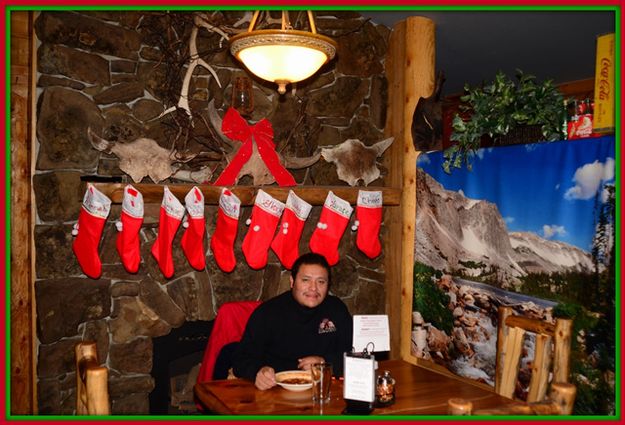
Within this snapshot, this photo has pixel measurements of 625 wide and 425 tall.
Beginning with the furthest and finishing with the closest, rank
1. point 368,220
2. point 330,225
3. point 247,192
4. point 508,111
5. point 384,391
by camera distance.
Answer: point 368,220
point 330,225
point 247,192
point 508,111
point 384,391

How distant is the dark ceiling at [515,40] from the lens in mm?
3646

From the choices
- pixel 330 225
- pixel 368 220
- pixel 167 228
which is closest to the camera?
pixel 167 228

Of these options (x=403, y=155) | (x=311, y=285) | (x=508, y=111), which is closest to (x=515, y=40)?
(x=403, y=155)

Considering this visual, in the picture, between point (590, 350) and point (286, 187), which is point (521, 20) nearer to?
point (286, 187)

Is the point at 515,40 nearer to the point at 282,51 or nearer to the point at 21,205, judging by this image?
the point at 282,51

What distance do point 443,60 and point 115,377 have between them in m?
3.23

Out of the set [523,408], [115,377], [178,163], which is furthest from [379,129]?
[523,408]

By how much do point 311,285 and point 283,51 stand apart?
1082 millimetres

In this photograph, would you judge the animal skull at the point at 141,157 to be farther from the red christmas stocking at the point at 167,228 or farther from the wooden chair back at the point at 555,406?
the wooden chair back at the point at 555,406

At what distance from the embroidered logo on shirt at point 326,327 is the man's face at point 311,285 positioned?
0.28 ft

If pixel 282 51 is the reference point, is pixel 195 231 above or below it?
below

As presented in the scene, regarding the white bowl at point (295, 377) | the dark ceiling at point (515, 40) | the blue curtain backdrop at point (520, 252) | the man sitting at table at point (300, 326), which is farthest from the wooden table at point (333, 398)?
the dark ceiling at point (515, 40)

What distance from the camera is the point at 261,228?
3.40 meters

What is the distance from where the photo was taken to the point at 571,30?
3.84 metres
